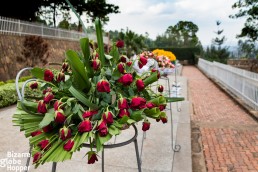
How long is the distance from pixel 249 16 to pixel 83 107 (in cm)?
1232

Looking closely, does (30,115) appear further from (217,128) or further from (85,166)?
(217,128)

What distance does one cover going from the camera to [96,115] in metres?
1.28

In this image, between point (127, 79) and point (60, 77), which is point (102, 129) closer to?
point (127, 79)

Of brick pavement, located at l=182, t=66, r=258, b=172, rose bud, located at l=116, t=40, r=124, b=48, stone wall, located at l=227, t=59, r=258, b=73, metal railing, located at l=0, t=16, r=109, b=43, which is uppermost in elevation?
metal railing, located at l=0, t=16, r=109, b=43

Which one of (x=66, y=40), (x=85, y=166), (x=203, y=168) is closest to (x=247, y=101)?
(x=203, y=168)

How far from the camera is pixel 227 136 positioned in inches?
158

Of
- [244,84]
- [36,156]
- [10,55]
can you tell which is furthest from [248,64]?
[36,156]

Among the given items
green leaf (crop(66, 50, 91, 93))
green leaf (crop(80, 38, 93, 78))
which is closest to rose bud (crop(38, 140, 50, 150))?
green leaf (crop(66, 50, 91, 93))

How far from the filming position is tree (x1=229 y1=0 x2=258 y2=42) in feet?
36.7

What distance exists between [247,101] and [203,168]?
448 cm

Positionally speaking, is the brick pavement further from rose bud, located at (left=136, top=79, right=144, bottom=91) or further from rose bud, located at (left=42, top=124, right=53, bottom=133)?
rose bud, located at (left=42, top=124, right=53, bottom=133)

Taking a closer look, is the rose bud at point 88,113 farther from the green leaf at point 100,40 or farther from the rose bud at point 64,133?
the green leaf at point 100,40

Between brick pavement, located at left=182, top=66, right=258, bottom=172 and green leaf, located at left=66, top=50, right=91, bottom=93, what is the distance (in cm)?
216

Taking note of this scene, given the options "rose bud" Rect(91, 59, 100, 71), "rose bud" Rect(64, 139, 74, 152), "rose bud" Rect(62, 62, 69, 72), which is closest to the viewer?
"rose bud" Rect(64, 139, 74, 152)
